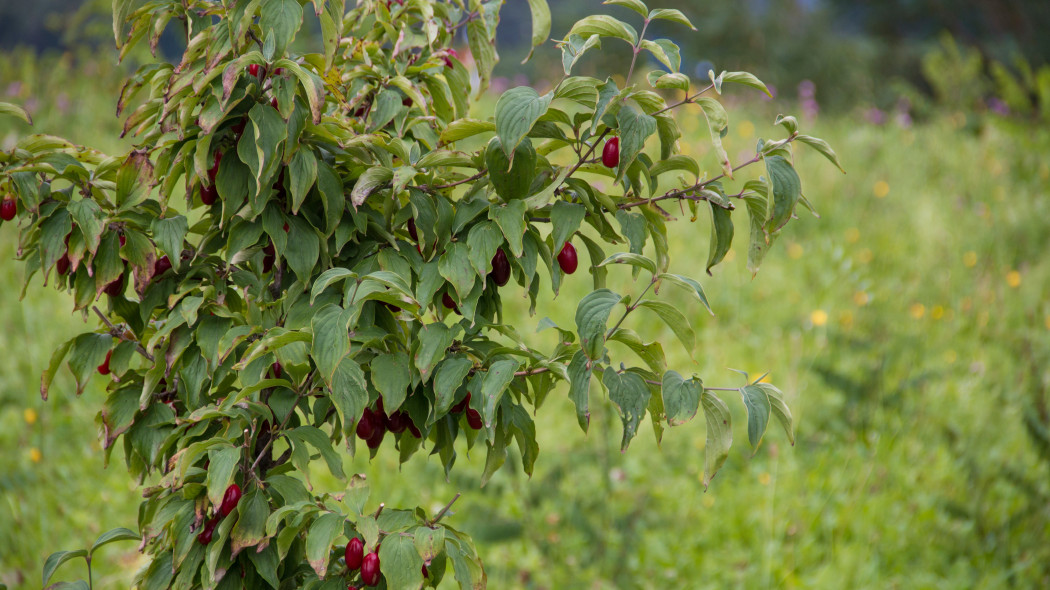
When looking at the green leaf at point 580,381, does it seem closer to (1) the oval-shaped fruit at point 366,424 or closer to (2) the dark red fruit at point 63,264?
(1) the oval-shaped fruit at point 366,424

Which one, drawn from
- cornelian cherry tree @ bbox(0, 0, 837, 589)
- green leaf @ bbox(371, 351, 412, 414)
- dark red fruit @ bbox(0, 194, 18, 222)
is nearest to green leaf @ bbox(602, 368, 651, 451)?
cornelian cherry tree @ bbox(0, 0, 837, 589)

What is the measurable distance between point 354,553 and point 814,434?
238 centimetres

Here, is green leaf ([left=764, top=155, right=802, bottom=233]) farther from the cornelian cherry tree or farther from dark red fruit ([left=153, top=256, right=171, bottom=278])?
dark red fruit ([left=153, top=256, right=171, bottom=278])

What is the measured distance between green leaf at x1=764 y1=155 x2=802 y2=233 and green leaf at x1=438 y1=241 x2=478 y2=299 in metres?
0.39

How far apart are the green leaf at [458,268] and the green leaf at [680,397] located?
283 millimetres

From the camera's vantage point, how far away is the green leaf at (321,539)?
3.05 ft

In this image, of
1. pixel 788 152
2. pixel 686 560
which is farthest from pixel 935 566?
pixel 788 152

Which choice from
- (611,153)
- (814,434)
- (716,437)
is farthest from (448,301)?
(814,434)

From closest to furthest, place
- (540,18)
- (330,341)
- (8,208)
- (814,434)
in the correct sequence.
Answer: (330,341)
(8,208)
(540,18)
(814,434)

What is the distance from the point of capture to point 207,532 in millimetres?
1053

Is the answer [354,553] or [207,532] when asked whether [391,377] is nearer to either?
[354,553]

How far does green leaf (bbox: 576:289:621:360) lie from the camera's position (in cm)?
94

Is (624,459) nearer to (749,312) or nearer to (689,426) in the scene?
(689,426)

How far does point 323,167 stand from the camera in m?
1.04
